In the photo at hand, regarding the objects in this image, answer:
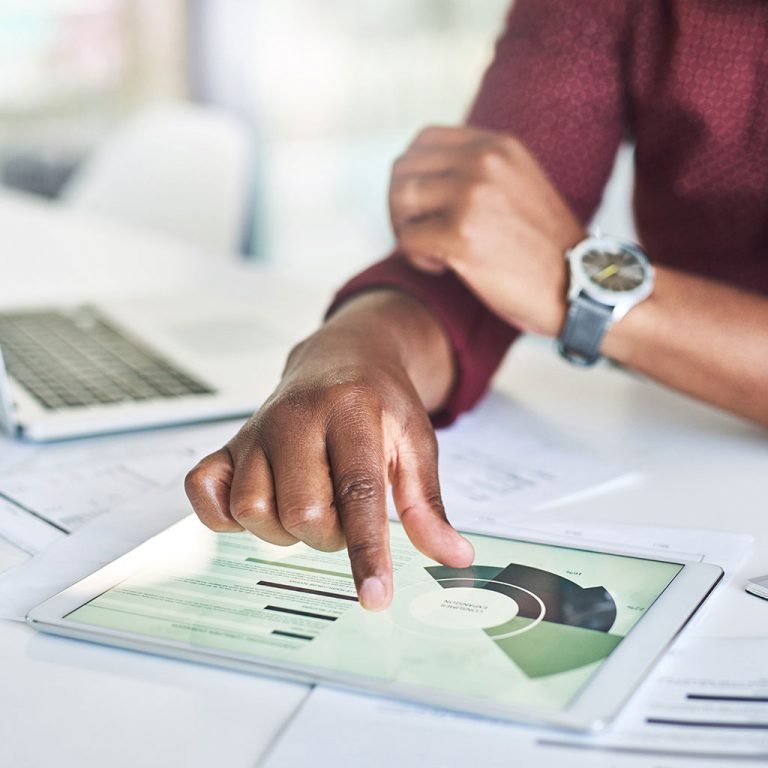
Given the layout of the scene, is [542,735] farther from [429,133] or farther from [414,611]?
[429,133]

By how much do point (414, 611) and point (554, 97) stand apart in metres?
0.53

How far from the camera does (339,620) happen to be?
17.5 inches

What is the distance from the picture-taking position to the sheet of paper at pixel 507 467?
60 centimetres

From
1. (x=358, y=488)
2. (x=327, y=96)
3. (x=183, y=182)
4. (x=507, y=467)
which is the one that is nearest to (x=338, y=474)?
(x=358, y=488)

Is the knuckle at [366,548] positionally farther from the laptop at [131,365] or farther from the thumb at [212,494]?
the laptop at [131,365]

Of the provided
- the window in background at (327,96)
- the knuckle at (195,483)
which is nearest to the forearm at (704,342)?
the knuckle at (195,483)

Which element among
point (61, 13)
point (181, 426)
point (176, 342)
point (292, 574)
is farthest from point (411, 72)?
point (292, 574)

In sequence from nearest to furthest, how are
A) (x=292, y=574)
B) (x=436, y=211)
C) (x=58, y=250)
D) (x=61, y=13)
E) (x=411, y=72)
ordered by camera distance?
(x=292, y=574), (x=436, y=211), (x=58, y=250), (x=411, y=72), (x=61, y=13)

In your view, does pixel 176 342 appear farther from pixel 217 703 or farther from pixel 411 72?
pixel 411 72

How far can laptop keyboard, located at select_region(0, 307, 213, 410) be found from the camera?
2.55 feet

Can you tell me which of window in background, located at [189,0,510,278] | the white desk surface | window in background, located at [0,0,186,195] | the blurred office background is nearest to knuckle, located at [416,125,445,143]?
the white desk surface

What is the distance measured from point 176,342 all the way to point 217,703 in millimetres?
568

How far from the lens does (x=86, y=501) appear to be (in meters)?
0.61

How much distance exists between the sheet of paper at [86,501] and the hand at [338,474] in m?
0.08
